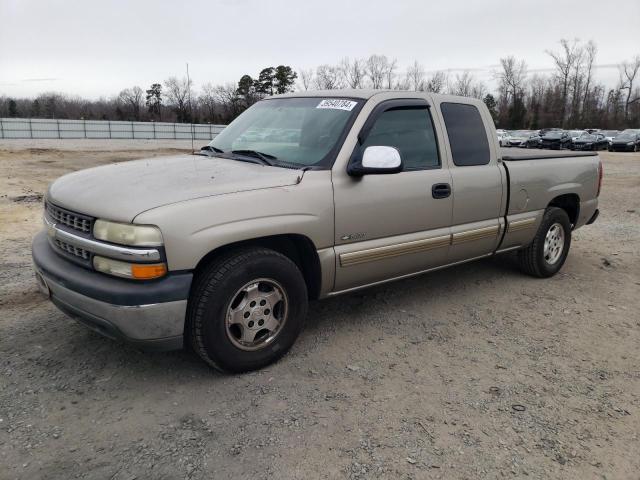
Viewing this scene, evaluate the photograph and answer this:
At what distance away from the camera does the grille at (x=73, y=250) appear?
306 centimetres

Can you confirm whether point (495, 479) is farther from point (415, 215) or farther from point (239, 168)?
point (239, 168)

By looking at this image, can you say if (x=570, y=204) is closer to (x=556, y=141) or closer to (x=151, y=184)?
(x=151, y=184)

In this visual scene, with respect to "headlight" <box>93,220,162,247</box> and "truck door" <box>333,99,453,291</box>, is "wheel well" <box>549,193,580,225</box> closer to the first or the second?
"truck door" <box>333,99,453,291</box>

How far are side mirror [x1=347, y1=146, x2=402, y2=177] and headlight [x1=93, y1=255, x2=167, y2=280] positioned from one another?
4.76ft

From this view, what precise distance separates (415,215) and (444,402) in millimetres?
1477

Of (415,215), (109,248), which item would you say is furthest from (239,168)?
(415,215)

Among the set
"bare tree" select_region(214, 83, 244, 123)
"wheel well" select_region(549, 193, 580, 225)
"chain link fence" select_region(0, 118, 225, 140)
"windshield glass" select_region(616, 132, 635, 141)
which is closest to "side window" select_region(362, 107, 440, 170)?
"wheel well" select_region(549, 193, 580, 225)

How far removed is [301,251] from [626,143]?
39.8 m

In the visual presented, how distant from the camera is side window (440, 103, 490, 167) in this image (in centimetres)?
446

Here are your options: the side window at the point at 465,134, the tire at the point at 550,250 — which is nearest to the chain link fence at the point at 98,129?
the tire at the point at 550,250

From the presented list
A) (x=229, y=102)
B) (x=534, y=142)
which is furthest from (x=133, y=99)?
(x=534, y=142)

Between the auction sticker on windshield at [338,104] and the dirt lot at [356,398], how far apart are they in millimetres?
1717

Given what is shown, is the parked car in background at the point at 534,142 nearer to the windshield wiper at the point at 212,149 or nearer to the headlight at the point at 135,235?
the windshield wiper at the point at 212,149

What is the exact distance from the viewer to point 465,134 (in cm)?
460
